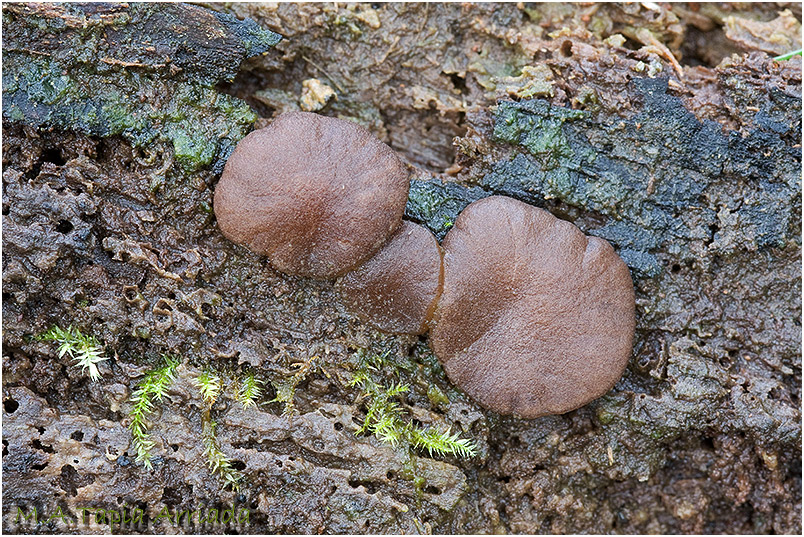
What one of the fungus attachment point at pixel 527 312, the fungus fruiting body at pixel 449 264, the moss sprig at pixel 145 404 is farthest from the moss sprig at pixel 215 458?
the fungus attachment point at pixel 527 312

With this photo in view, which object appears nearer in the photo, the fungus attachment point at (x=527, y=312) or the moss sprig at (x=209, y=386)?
the moss sprig at (x=209, y=386)

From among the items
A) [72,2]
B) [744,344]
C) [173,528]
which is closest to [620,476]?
[744,344]

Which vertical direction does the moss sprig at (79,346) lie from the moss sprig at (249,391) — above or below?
above

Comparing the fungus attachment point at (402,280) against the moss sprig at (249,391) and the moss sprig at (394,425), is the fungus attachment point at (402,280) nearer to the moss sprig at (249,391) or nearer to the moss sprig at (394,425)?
the moss sprig at (394,425)

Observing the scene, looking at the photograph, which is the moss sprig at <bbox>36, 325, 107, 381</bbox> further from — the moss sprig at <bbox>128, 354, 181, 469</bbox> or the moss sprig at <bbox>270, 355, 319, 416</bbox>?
the moss sprig at <bbox>270, 355, 319, 416</bbox>

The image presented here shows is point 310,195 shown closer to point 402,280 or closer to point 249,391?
point 402,280

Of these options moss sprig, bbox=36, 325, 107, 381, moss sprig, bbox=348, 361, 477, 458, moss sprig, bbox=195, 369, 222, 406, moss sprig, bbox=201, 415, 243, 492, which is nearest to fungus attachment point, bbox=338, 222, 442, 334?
moss sprig, bbox=348, 361, 477, 458
